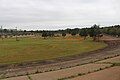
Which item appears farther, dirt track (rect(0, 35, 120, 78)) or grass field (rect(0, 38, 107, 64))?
grass field (rect(0, 38, 107, 64))

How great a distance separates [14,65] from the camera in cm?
3472

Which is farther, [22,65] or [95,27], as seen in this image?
[95,27]

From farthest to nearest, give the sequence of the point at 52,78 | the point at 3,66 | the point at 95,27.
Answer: the point at 95,27 < the point at 3,66 < the point at 52,78

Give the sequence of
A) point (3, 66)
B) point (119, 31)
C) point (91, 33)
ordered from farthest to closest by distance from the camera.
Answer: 1. point (119, 31)
2. point (91, 33)
3. point (3, 66)

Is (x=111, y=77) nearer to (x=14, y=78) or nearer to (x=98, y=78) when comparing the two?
(x=98, y=78)

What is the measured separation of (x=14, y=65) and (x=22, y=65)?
1.13m

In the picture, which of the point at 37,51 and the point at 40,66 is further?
the point at 37,51

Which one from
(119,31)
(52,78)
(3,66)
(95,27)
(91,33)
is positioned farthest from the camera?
(119,31)

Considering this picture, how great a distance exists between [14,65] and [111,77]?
55.6ft

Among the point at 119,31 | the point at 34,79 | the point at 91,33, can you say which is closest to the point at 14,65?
the point at 34,79

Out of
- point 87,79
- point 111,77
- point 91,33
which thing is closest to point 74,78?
point 87,79

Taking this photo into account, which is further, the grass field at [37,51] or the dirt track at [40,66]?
the grass field at [37,51]

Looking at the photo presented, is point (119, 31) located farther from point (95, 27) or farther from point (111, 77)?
point (111, 77)

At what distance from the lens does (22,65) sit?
114 ft
